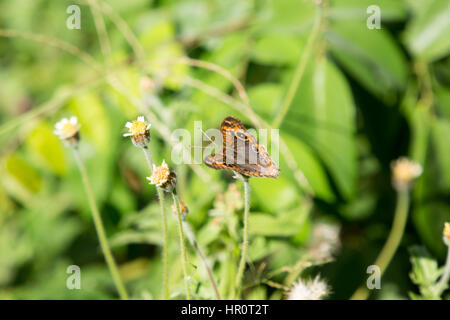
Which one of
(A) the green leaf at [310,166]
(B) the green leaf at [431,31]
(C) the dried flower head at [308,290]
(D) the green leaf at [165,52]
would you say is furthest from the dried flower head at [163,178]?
(B) the green leaf at [431,31]

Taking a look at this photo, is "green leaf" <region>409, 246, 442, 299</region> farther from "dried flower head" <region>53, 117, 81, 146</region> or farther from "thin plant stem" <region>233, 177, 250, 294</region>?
"dried flower head" <region>53, 117, 81, 146</region>

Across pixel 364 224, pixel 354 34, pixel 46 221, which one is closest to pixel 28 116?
pixel 46 221

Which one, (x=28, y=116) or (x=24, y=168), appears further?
(x=24, y=168)

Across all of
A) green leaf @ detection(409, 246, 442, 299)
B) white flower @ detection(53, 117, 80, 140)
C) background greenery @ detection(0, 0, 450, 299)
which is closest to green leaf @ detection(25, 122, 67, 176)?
background greenery @ detection(0, 0, 450, 299)

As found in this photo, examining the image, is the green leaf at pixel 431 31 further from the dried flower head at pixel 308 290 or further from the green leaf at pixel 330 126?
the dried flower head at pixel 308 290

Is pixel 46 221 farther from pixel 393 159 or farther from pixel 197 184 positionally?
pixel 393 159

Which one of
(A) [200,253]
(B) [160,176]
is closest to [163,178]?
(B) [160,176]

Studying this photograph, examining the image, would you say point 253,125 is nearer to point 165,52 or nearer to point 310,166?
point 310,166
